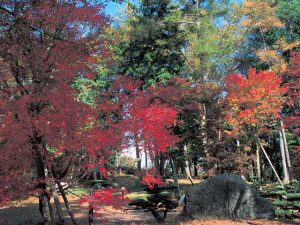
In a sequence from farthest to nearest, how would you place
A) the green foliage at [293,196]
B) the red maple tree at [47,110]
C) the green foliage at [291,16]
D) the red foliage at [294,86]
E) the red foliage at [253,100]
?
1. the green foliage at [291,16]
2. the red foliage at [294,86]
3. the red foliage at [253,100]
4. the green foliage at [293,196]
5. the red maple tree at [47,110]

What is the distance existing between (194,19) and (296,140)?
1663cm

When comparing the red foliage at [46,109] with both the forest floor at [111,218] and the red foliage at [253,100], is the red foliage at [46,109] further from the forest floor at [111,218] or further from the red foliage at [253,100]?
the red foliage at [253,100]

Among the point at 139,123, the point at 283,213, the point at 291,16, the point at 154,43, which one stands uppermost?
the point at 291,16

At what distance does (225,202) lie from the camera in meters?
12.1

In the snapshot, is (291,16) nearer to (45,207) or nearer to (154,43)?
(154,43)

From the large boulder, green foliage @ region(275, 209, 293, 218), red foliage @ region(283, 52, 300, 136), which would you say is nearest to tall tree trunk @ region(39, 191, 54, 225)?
the large boulder

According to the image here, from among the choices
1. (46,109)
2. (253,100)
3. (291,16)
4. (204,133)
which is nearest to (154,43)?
(204,133)

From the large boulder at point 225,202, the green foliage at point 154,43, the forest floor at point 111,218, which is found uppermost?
the green foliage at point 154,43

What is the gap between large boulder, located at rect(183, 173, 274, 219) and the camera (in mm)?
11961

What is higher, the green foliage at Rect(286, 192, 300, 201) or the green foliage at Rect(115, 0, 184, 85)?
the green foliage at Rect(115, 0, 184, 85)

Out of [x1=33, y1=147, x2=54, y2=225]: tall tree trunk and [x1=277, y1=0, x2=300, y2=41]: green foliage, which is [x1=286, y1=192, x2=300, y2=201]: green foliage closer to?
[x1=33, y1=147, x2=54, y2=225]: tall tree trunk

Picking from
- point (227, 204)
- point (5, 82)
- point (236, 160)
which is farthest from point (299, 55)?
point (5, 82)

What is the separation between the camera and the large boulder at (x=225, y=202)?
11961 millimetres

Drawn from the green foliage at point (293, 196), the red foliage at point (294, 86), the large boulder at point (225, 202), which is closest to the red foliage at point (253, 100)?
the red foliage at point (294, 86)
